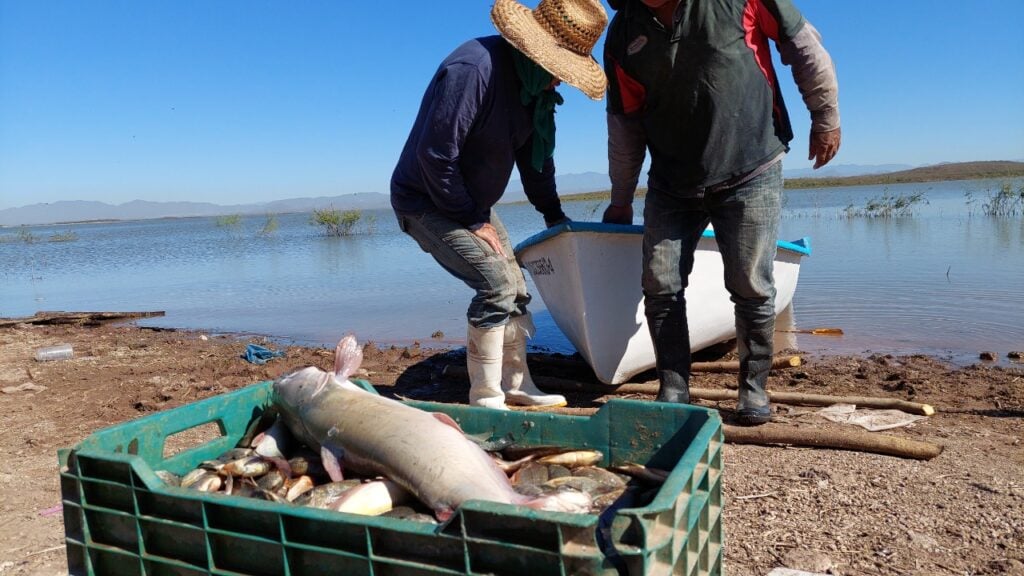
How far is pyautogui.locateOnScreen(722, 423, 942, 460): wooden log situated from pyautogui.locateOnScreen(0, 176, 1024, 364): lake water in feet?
11.7

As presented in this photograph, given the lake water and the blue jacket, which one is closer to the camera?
the blue jacket

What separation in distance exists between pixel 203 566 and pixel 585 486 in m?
1.11

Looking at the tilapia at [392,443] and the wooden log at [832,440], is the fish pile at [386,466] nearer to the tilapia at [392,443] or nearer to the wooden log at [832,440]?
the tilapia at [392,443]

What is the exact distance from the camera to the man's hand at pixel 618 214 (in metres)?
4.96

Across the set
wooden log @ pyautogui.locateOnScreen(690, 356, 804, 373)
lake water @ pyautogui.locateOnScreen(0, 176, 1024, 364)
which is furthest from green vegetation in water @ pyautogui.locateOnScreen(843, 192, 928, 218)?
wooden log @ pyautogui.locateOnScreen(690, 356, 804, 373)

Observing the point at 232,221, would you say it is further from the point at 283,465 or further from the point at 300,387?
the point at 283,465

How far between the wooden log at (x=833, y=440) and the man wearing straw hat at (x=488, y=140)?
4.57 feet

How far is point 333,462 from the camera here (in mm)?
2607

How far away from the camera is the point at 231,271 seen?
18.6 m

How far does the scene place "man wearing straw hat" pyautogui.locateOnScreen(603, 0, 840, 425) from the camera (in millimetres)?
3820

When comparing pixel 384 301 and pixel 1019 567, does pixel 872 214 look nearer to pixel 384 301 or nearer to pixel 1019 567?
pixel 384 301

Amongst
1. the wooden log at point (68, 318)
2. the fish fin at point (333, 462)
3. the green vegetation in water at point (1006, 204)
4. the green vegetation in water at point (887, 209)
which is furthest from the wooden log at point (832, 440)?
the green vegetation in water at point (887, 209)

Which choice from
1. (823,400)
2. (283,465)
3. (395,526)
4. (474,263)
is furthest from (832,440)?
(395,526)

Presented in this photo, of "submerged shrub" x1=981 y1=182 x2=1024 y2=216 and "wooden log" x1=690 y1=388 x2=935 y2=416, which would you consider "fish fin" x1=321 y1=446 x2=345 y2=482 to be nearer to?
"wooden log" x1=690 y1=388 x2=935 y2=416
